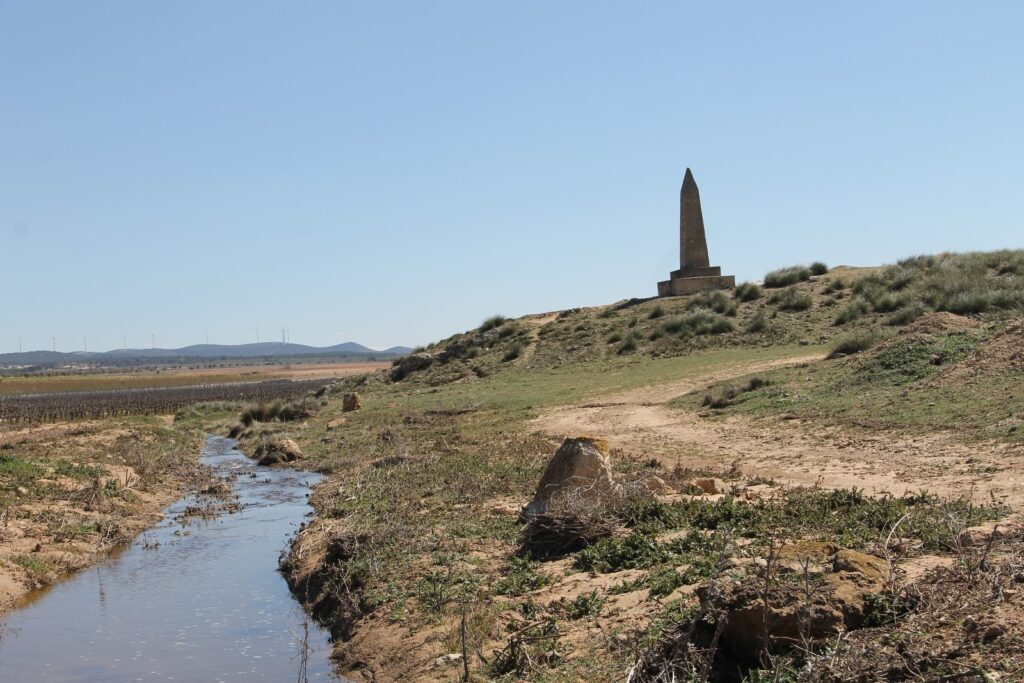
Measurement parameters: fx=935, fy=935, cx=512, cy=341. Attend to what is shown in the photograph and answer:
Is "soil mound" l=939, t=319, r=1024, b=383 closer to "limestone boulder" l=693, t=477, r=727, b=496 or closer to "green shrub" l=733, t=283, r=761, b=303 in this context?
"limestone boulder" l=693, t=477, r=727, b=496

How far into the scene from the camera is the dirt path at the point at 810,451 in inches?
420

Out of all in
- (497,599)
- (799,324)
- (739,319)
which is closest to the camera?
(497,599)

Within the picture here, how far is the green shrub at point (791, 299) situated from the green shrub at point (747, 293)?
100 centimetres

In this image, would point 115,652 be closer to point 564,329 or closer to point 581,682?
point 581,682

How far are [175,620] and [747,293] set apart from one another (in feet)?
107

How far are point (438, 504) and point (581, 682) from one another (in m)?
7.08

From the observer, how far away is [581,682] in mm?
6398

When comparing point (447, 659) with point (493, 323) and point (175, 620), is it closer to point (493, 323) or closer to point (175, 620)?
point (175, 620)

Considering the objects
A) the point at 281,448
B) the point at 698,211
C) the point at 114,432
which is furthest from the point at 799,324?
the point at 114,432

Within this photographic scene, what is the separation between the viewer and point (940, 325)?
71.7 feet

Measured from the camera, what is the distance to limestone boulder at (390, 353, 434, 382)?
42.0 metres

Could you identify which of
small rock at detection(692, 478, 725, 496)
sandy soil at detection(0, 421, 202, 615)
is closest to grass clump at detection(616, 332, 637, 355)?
sandy soil at detection(0, 421, 202, 615)

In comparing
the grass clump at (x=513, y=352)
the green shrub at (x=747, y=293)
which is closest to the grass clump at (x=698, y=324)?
the green shrub at (x=747, y=293)

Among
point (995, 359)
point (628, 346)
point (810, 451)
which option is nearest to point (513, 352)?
point (628, 346)
